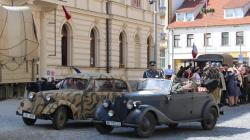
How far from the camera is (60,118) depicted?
1493 cm

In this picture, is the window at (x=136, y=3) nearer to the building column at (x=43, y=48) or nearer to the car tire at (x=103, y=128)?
the building column at (x=43, y=48)

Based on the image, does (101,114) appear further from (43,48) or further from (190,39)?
(190,39)

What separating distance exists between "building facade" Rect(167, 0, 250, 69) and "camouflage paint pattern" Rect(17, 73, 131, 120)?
160ft

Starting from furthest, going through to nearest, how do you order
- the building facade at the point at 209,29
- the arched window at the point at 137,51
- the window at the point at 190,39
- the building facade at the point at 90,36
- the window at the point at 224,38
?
the window at the point at 190,39
the window at the point at 224,38
the building facade at the point at 209,29
the arched window at the point at 137,51
the building facade at the point at 90,36

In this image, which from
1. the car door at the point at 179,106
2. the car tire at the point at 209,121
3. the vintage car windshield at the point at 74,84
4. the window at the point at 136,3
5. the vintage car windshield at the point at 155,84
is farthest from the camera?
the window at the point at 136,3

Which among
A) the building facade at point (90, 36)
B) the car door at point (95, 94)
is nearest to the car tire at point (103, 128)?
the car door at point (95, 94)

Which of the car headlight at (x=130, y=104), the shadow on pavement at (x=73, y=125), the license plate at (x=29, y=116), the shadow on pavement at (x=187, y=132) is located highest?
the car headlight at (x=130, y=104)

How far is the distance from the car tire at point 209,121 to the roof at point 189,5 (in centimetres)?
5446

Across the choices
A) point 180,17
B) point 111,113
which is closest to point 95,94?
point 111,113

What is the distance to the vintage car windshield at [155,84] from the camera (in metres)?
14.4

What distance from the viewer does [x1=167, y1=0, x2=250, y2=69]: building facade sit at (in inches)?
2525

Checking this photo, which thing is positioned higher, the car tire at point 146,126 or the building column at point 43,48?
the building column at point 43,48

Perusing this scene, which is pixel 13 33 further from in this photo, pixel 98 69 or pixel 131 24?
pixel 131 24

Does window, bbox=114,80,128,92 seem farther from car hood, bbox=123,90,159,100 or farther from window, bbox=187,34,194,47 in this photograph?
window, bbox=187,34,194,47
